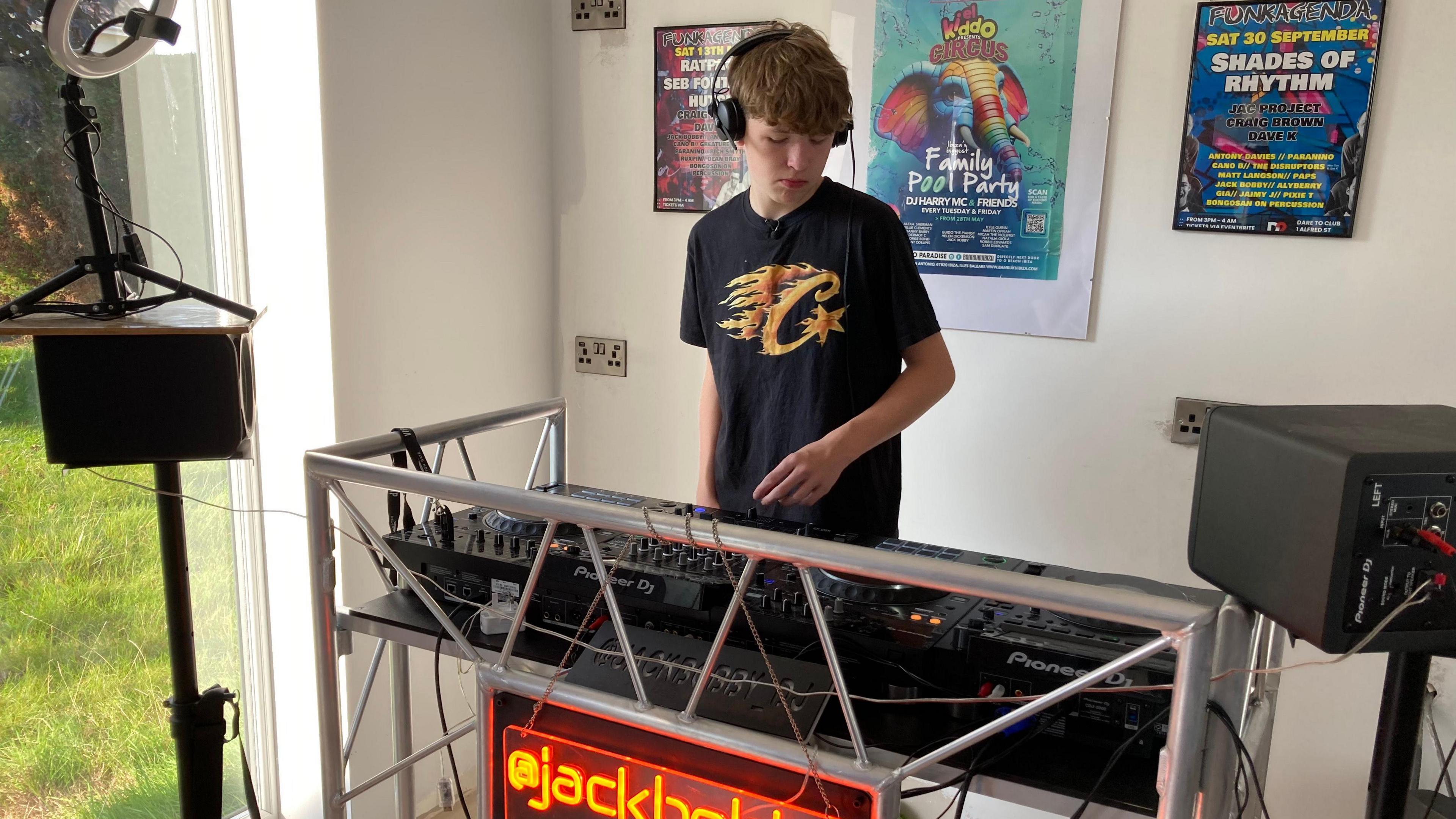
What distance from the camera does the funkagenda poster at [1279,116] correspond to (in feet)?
5.55

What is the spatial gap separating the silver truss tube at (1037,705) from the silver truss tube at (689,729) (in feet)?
0.11

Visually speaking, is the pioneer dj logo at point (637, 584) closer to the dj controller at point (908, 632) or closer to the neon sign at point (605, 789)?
the dj controller at point (908, 632)

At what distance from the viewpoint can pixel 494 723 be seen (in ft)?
3.82

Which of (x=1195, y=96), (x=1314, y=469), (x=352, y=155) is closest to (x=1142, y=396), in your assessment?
(x=1195, y=96)

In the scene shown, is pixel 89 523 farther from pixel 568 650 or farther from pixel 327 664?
pixel 568 650

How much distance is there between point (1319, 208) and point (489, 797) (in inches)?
66.9

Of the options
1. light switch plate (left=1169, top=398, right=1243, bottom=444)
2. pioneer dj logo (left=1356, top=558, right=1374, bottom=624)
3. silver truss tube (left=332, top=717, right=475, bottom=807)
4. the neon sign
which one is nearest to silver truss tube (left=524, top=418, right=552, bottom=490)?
silver truss tube (left=332, top=717, right=475, bottom=807)

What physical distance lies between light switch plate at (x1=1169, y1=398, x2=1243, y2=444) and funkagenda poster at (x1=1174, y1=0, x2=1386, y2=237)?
33 centimetres

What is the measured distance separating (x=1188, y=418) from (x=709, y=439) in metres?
0.97

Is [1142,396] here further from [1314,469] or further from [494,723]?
[494,723]

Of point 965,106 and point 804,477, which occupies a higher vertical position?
point 965,106

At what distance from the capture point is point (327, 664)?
4.21 ft

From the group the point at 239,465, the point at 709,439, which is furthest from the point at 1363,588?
the point at 239,465

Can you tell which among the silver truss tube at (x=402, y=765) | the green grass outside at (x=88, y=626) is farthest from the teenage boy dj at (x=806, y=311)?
the green grass outside at (x=88, y=626)
